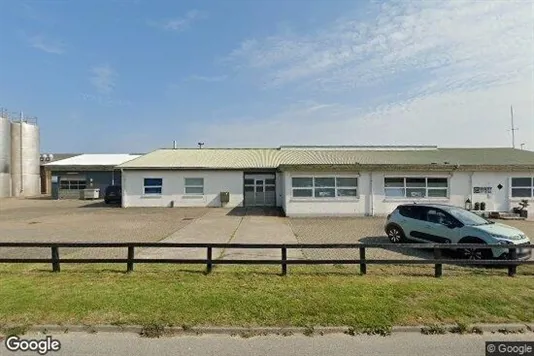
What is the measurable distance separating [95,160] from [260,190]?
24285 millimetres

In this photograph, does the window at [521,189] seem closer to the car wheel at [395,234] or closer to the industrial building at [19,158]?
the car wheel at [395,234]

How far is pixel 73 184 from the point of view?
35344mm

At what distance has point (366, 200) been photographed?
66.7 ft

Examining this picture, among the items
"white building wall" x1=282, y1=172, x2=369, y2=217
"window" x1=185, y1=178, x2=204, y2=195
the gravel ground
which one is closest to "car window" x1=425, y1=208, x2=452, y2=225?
"white building wall" x1=282, y1=172, x2=369, y2=217

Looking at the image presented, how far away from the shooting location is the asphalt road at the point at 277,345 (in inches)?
166

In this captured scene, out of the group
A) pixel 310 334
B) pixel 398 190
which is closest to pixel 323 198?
pixel 398 190

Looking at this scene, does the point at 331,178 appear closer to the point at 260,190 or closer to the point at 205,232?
the point at 260,190

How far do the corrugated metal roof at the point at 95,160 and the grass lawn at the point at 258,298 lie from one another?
3257cm

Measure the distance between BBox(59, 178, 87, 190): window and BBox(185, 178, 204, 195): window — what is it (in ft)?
52.3

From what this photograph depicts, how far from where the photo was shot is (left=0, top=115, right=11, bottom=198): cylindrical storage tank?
131 ft

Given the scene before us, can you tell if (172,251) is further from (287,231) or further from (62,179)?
(62,179)

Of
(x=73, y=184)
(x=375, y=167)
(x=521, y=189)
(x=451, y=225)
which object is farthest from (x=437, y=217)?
(x=73, y=184)

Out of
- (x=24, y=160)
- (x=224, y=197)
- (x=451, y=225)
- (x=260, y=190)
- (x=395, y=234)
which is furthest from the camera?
(x=24, y=160)

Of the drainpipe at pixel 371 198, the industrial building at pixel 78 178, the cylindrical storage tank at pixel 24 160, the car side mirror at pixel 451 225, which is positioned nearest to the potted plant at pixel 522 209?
the drainpipe at pixel 371 198
